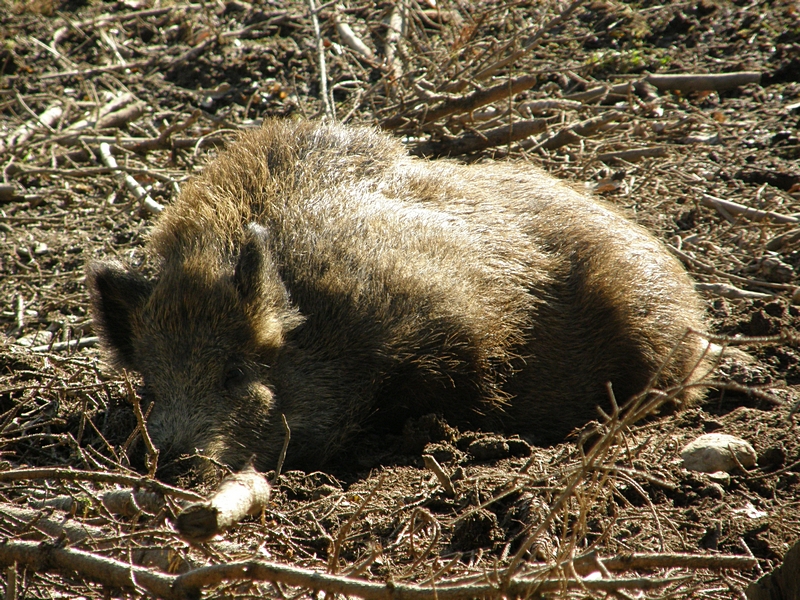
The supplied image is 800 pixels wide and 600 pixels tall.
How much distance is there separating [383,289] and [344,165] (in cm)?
95

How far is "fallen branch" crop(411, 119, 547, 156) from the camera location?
6570 millimetres

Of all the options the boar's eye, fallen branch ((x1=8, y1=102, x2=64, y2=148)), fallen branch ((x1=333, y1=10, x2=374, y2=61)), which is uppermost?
fallen branch ((x1=333, y1=10, x2=374, y2=61))

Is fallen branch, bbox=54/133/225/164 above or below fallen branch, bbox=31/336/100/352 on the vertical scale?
above

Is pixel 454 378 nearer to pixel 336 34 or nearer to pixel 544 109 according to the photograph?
pixel 544 109

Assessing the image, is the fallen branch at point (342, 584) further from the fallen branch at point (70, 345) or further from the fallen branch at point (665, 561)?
the fallen branch at point (70, 345)

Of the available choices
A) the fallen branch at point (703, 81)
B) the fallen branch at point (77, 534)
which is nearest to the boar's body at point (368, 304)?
the fallen branch at point (77, 534)

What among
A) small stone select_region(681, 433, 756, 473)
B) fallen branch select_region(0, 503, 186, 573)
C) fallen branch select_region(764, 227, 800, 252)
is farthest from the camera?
fallen branch select_region(764, 227, 800, 252)

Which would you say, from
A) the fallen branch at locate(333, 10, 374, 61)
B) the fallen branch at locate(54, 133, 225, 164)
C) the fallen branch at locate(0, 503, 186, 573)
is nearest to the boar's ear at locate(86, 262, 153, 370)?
the fallen branch at locate(0, 503, 186, 573)

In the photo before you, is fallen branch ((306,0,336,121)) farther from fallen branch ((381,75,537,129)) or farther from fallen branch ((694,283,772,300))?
fallen branch ((694,283,772,300))

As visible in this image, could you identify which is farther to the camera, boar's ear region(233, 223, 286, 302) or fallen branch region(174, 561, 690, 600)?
boar's ear region(233, 223, 286, 302)

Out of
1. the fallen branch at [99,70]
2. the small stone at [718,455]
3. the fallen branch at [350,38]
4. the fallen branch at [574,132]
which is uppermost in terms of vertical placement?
the fallen branch at [350,38]

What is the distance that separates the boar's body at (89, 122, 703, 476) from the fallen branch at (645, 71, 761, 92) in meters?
3.12

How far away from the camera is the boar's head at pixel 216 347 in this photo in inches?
155

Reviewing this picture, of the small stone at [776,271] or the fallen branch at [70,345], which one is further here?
the small stone at [776,271]
